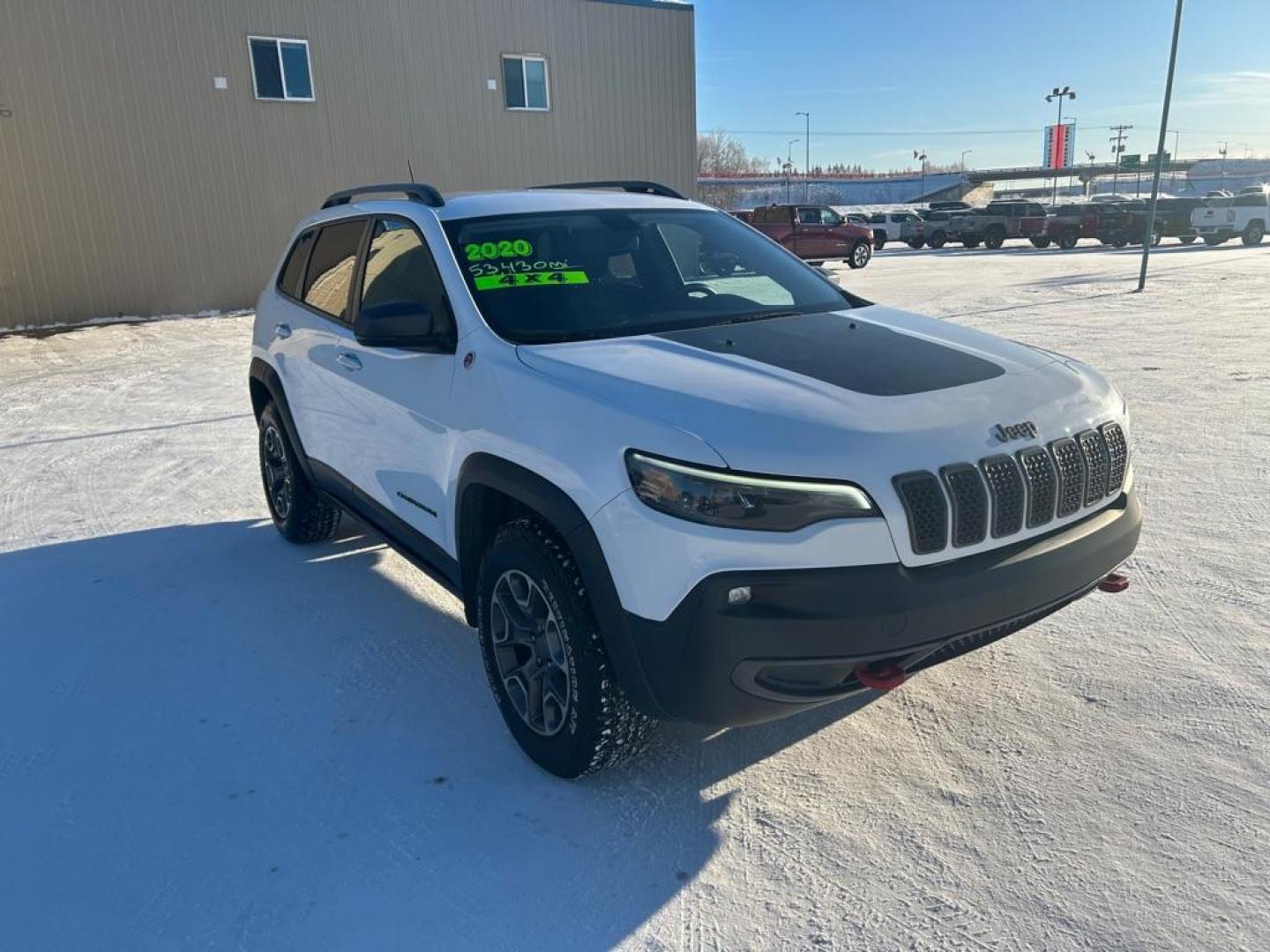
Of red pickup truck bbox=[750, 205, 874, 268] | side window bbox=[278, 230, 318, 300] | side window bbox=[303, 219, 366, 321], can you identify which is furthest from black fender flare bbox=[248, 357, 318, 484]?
red pickup truck bbox=[750, 205, 874, 268]

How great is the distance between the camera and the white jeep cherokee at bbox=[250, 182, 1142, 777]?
2381 mm

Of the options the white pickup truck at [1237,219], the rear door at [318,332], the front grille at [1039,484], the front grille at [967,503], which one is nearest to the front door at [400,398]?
the rear door at [318,332]

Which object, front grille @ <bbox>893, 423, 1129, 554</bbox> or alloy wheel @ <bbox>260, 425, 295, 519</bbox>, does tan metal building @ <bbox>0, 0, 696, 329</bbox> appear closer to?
alloy wheel @ <bbox>260, 425, 295, 519</bbox>

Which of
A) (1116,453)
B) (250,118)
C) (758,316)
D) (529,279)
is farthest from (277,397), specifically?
(250,118)

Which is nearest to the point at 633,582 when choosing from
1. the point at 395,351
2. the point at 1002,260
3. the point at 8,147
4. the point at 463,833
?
the point at 463,833

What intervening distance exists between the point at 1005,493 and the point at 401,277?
2.49 m

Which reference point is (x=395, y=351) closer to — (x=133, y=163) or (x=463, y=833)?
(x=463, y=833)

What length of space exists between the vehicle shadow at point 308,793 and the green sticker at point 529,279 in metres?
1.50

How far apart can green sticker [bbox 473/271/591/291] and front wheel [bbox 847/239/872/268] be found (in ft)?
76.3

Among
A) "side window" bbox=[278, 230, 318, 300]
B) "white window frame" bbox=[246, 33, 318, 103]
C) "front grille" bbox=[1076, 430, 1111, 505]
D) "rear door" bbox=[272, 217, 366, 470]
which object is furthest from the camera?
"white window frame" bbox=[246, 33, 318, 103]

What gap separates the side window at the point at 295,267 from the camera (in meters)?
5.00

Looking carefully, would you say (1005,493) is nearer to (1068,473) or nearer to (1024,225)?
(1068,473)

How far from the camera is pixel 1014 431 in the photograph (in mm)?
2658

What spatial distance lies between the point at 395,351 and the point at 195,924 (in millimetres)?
2054
